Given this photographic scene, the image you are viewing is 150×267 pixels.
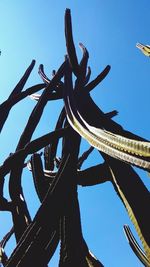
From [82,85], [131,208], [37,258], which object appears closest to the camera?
[37,258]

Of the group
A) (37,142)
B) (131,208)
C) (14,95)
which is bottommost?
(131,208)

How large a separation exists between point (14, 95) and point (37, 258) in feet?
6.67

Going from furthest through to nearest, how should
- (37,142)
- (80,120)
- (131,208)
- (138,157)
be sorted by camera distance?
(37,142) → (80,120) → (131,208) → (138,157)

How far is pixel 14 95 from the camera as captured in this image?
3.74 metres

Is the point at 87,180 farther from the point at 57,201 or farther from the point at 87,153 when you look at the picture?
the point at 87,153

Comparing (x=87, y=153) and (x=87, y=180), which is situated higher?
(x=87, y=153)

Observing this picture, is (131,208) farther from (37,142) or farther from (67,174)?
(37,142)

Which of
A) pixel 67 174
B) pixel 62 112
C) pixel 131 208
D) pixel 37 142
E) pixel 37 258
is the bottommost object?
pixel 37 258

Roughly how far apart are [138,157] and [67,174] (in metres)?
0.86

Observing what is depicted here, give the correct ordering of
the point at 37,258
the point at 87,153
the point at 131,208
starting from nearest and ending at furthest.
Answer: the point at 37,258, the point at 131,208, the point at 87,153

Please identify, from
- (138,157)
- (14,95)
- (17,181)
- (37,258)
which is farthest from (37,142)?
(138,157)

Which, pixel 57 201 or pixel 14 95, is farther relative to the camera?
pixel 14 95

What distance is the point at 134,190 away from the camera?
7.71 feet

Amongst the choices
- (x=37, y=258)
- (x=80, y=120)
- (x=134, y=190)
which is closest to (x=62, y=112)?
(x=80, y=120)
